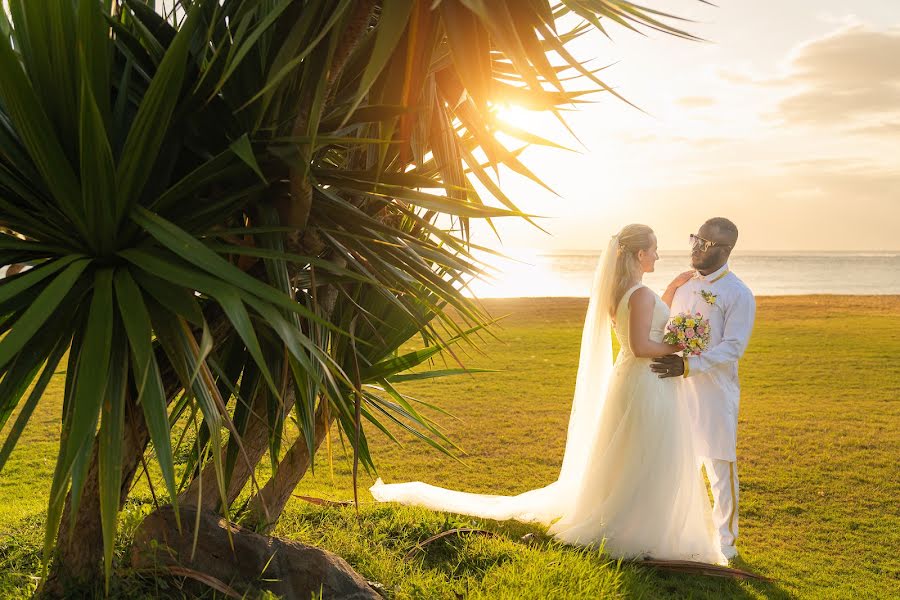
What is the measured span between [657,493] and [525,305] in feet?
76.9

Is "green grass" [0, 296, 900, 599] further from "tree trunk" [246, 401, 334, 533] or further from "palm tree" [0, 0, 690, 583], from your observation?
"palm tree" [0, 0, 690, 583]

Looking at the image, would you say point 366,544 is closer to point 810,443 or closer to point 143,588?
point 143,588

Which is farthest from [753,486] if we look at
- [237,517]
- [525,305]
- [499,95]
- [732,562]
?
[525,305]

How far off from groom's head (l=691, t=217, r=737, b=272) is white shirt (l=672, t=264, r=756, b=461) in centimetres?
12

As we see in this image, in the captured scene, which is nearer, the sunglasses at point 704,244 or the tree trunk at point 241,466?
the tree trunk at point 241,466

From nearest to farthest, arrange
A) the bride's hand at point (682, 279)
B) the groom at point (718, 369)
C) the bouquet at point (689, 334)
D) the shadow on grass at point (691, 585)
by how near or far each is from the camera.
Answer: the shadow on grass at point (691, 585) → the bouquet at point (689, 334) → the groom at point (718, 369) → the bride's hand at point (682, 279)

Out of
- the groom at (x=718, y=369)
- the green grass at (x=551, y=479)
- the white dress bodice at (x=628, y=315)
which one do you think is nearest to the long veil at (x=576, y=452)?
the white dress bodice at (x=628, y=315)

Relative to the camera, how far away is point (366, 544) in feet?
14.0

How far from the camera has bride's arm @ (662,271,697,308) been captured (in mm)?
5867

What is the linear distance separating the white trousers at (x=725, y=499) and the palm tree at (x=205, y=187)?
3224 millimetres

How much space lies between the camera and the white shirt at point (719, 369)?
523 centimetres

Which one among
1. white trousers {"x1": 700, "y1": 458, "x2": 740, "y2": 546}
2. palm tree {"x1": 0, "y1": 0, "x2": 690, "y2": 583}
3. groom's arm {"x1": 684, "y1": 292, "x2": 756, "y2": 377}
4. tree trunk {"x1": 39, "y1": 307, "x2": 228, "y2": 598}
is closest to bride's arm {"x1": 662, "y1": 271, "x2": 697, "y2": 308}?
groom's arm {"x1": 684, "y1": 292, "x2": 756, "y2": 377}

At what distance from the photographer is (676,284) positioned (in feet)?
19.5

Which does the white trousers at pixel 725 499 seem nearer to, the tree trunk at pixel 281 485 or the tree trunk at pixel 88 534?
the tree trunk at pixel 281 485
